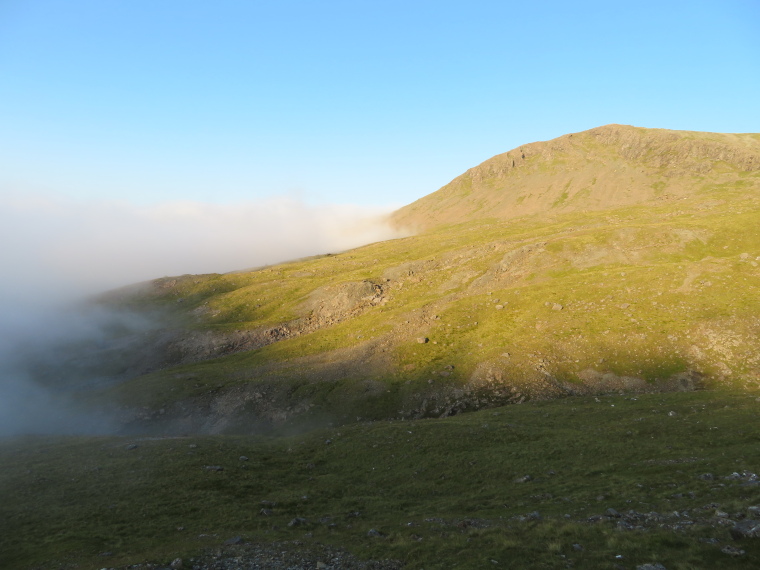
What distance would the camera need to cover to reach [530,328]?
243ft

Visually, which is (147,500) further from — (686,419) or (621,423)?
(686,419)

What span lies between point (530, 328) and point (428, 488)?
4696cm

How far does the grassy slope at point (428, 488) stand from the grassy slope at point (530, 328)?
1197 cm

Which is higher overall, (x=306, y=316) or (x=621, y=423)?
(x=306, y=316)

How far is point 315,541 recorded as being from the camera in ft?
81.7

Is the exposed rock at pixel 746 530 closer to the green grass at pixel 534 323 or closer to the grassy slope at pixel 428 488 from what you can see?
the grassy slope at pixel 428 488

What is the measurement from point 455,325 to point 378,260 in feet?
298

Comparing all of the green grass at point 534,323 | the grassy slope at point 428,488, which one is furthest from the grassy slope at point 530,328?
the grassy slope at point 428,488

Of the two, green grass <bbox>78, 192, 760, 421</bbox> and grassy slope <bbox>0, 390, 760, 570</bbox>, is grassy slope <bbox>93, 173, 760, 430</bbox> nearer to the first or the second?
green grass <bbox>78, 192, 760, 421</bbox>

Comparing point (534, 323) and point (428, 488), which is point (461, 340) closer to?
point (534, 323)

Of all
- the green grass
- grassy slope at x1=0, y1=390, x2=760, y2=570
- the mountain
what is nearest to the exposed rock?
grassy slope at x1=0, y1=390, x2=760, y2=570

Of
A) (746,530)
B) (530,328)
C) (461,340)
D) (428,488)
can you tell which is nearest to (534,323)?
(530,328)

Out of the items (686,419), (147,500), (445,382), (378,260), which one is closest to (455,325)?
(445,382)

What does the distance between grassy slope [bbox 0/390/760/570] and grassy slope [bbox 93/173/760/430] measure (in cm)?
1197
